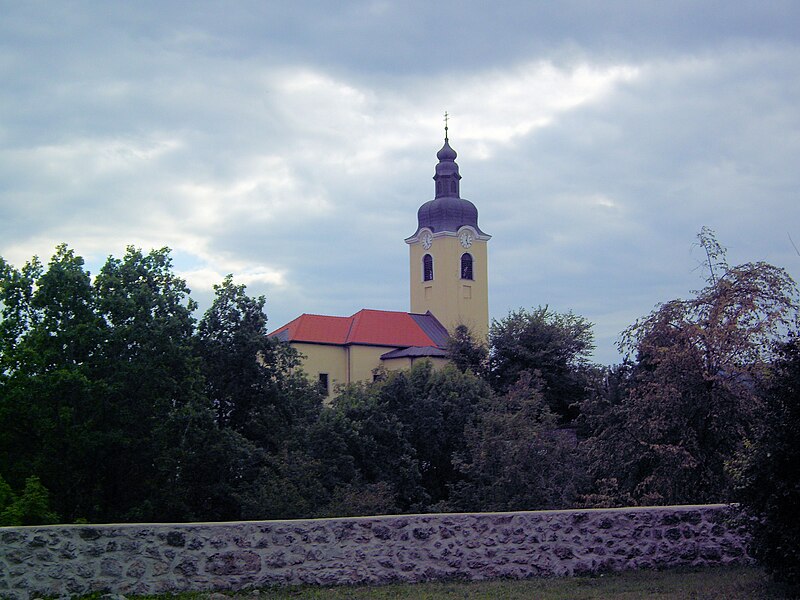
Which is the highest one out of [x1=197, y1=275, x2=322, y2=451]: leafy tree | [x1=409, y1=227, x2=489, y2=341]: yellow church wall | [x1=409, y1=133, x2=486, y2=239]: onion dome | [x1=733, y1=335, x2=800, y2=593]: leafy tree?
[x1=409, y1=133, x2=486, y2=239]: onion dome

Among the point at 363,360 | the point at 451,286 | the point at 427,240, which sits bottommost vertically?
the point at 363,360

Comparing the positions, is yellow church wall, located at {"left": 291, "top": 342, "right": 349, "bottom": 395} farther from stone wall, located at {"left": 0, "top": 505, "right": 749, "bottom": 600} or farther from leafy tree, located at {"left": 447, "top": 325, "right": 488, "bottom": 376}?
stone wall, located at {"left": 0, "top": 505, "right": 749, "bottom": 600}

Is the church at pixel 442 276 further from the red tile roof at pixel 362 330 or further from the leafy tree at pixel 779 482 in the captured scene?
the leafy tree at pixel 779 482

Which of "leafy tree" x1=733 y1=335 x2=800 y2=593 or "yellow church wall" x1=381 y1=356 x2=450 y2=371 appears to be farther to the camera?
"yellow church wall" x1=381 y1=356 x2=450 y2=371

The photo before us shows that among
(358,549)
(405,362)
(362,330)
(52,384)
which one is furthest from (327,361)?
(358,549)

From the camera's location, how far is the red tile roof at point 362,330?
205 ft

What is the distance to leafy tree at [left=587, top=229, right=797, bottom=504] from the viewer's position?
1605cm

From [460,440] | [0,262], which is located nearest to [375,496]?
[460,440]

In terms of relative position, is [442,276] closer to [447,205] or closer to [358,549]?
[447,205]

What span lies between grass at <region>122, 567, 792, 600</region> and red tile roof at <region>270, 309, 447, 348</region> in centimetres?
5106

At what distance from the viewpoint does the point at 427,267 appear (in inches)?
2943

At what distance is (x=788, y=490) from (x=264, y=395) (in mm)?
24538

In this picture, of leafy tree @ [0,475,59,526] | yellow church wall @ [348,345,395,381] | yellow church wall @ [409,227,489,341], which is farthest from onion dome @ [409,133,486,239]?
leafy tree @ [0,475,59,526]

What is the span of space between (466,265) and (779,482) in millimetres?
65109
